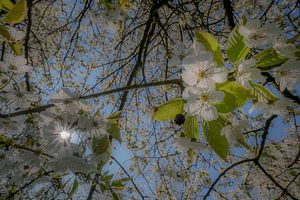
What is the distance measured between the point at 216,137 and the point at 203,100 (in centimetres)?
17

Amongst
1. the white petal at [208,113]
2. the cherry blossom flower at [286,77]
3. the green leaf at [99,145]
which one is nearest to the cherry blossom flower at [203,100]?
the white petal at [208,113]

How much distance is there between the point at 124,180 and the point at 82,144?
330 mm

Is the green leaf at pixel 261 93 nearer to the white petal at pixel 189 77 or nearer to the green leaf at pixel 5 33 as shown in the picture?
the white petal at pixel 189 77

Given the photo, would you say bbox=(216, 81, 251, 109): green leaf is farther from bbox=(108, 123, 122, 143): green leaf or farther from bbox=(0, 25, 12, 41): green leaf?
bbox=(0, 25, 12, 41): green leaf

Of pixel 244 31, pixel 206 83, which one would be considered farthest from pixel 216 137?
pixel 244 31

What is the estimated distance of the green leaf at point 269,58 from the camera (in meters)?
0.89

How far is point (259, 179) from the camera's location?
25.4 ft

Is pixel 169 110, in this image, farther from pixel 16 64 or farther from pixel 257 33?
pixel 16 64

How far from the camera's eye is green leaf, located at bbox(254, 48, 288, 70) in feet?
2.93

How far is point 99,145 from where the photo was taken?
44.4 inches

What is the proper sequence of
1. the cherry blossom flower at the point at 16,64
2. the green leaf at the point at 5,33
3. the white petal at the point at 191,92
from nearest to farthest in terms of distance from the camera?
the white petal at the point at 191,92 < the green leaf at the point at 5,33 < the cherry blossom flower at the point at 16,64

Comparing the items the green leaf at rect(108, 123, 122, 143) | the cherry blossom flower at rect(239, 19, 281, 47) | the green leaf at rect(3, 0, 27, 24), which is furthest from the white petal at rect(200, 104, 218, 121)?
the green leaf at rect(3, 0, 27, 24)

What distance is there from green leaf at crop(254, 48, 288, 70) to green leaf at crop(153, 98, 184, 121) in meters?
0.28

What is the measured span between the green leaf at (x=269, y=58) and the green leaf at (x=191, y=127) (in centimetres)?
29
